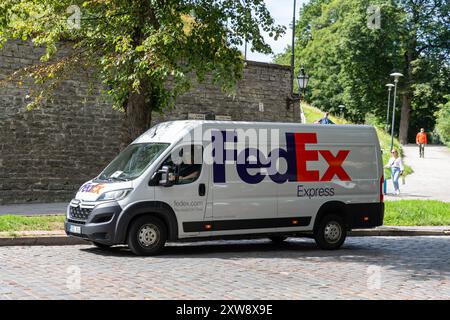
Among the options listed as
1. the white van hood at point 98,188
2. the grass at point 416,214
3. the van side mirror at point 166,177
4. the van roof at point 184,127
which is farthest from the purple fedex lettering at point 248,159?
the grass at point 416,214

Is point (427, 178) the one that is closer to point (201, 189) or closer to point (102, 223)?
point (201, 189)

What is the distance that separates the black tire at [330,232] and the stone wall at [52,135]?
8.95 metres

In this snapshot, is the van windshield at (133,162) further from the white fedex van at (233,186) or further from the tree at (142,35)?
the tree at (142,35)

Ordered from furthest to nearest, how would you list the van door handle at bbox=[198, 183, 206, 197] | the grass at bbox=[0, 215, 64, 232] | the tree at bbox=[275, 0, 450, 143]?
the tree at bbox=[275, 0, 450, 143] → the grass at bbox=[0, 215, 64, 232] → the van door handle at bbox=[198, 183, 206, 197]

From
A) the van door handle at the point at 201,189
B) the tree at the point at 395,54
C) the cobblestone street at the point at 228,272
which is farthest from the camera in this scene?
the tree at the point at 395,54

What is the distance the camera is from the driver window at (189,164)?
1235cm

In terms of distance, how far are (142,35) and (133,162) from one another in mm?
4478

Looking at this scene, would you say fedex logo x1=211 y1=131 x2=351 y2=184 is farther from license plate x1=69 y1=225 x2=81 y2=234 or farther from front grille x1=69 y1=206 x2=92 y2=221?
license plate x1=69 y1=225 x2=81 y2=234

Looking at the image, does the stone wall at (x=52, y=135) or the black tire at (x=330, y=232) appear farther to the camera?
the stone wall at (x=52, y=135)

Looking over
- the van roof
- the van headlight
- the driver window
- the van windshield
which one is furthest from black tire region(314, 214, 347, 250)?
the van headlight

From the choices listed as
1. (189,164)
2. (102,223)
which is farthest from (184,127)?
(102,223)

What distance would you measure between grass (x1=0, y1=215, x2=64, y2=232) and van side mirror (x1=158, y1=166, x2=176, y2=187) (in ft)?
11.4

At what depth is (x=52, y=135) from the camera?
2222 centimetres

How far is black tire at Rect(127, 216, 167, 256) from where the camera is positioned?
38.9 ft
